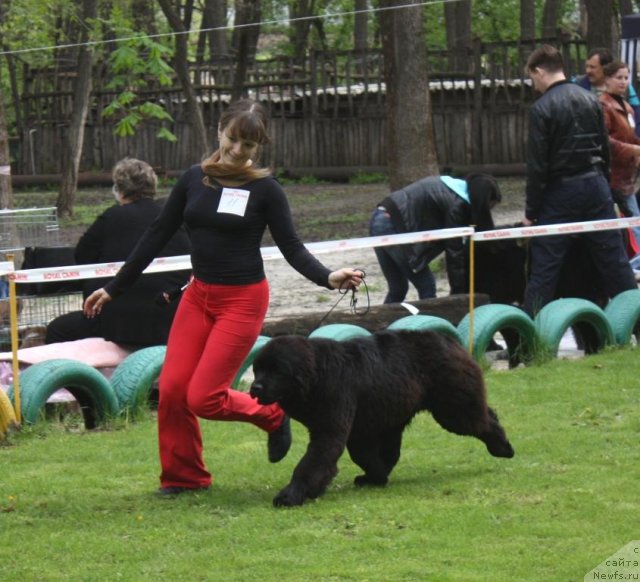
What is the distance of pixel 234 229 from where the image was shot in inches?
242

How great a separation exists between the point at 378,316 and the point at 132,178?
2356 millimetres

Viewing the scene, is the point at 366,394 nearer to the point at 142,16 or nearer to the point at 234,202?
the point at 234,202

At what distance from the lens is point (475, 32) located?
47469 mm

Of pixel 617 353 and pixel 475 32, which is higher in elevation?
pixel 475 32

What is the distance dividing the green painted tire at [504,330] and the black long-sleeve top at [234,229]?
3558 mm

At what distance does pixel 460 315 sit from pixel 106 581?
616cm

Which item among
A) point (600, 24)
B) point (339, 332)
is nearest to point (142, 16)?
point (600, 24)

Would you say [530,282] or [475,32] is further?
[475,32]

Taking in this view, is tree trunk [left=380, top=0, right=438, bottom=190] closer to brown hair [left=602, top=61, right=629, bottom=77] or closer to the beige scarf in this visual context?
brown hair [left=602, top=61, right=629, bottom=77]

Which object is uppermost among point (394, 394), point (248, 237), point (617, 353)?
point (248, 237)

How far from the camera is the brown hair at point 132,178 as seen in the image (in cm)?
914

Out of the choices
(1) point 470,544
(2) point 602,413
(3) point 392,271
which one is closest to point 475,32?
(3) point 392,271

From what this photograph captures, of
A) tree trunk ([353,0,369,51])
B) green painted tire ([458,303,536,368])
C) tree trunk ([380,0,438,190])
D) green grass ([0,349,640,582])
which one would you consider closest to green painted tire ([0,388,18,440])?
green grass ([0,349,640,582])

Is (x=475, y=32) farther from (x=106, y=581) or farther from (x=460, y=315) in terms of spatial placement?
→ (x=106, y=581)
